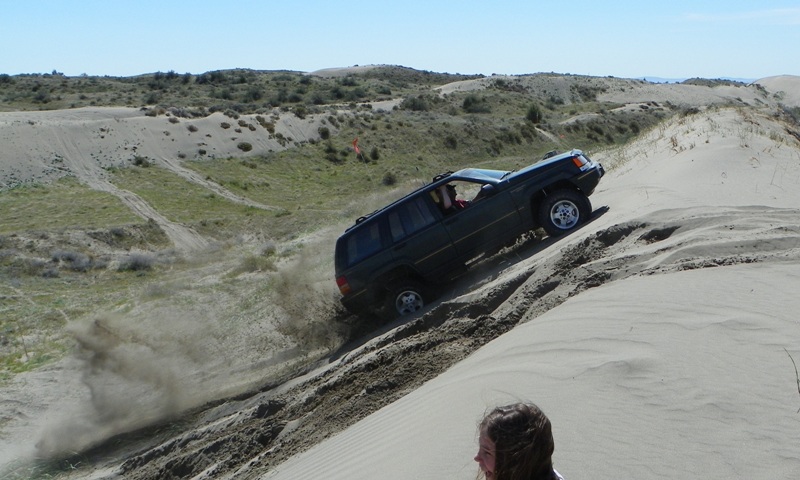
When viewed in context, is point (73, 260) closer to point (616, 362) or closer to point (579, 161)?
point (579, 161)

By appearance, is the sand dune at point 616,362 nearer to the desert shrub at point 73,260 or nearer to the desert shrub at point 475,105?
the desert shrub at point 73,260

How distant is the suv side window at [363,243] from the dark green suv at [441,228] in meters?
0.02

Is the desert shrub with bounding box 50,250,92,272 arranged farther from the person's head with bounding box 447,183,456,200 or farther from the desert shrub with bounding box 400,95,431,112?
the desert shrub with bounding box 400,95,431,112

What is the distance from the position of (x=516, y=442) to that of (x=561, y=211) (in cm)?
936

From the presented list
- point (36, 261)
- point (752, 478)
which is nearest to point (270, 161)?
point (36, 261)

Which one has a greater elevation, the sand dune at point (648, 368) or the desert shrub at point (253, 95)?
the desert shrub at point (253, 95)

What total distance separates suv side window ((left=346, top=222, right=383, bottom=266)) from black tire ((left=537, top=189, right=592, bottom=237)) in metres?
2.57

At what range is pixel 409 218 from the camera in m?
12.0

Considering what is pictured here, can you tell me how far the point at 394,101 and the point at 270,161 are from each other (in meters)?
27.5

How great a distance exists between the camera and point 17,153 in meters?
37.7

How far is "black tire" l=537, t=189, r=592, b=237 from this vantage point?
11.9m

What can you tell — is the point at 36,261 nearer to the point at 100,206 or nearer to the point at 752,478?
the point at 100,206

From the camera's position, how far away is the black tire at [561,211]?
11.9 meters

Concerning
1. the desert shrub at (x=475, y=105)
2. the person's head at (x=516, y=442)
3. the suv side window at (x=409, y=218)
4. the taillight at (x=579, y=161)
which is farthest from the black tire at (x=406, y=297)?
the desert shrub at (x=475, y=105)
